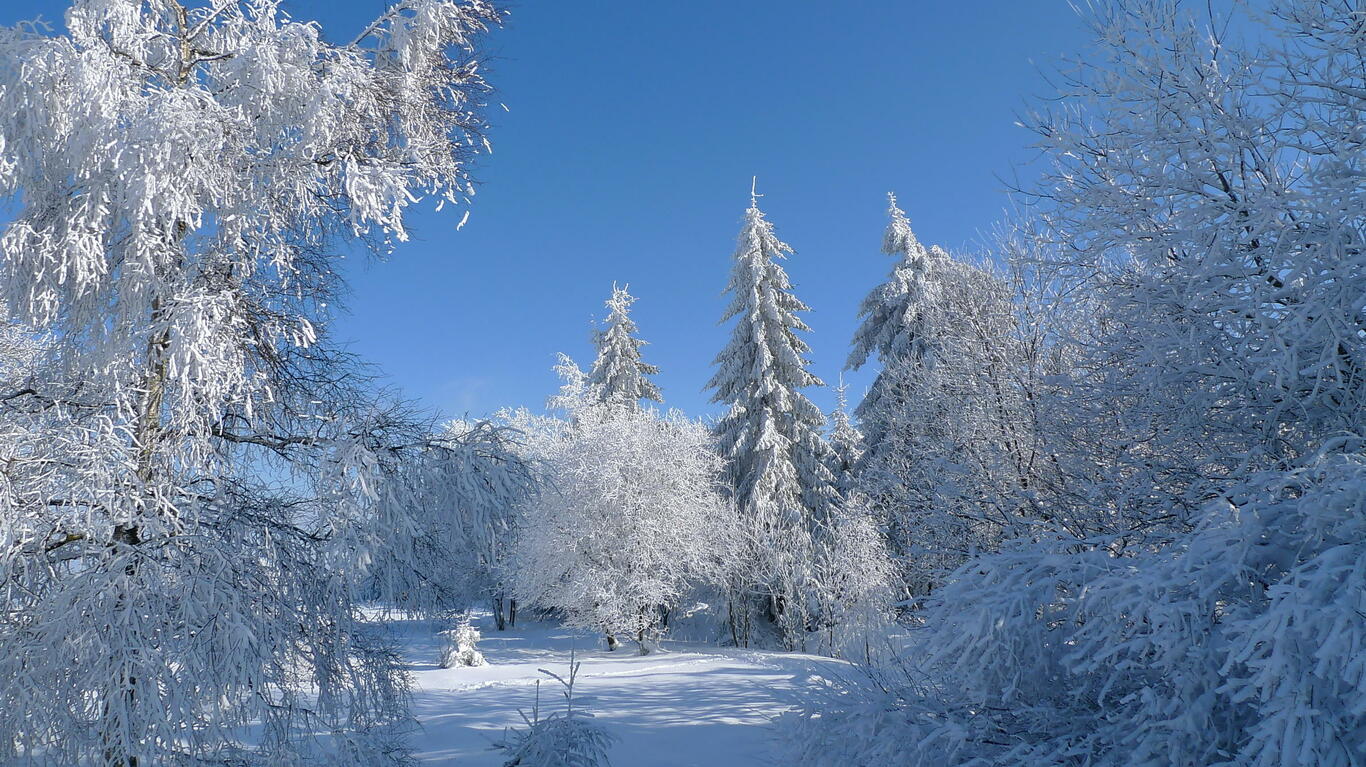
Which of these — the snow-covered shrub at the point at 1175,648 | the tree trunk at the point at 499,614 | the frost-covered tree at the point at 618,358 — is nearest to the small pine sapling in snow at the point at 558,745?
the snow-covered shrub at the point at 1175,648

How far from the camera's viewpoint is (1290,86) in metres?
4.36

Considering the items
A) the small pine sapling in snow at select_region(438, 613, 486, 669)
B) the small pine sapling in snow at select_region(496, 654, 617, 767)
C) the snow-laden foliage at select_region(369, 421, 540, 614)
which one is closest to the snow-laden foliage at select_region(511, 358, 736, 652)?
the small pine sapling in snow at select_region(438, 613, 486, 669)

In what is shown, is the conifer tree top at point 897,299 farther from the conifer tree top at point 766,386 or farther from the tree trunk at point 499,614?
the tree trunk at point 499,614

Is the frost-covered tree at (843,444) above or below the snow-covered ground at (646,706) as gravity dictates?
above

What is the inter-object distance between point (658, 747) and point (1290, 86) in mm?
7688

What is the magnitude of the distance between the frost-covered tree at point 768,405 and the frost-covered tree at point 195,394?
16773 mm

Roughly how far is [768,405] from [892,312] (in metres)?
4.81

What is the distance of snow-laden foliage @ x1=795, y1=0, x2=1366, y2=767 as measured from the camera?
2.81 meters

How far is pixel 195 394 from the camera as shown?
431 centimetres

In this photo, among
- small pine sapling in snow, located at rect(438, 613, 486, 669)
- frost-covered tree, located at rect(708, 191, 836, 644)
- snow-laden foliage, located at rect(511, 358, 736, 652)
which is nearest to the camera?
small pine sapling in snow, located at rect(438, 613, 486, 669)

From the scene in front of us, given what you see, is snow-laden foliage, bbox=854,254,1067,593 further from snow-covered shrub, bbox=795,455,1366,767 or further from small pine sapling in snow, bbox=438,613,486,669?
small pine sapling in snow, bbox=438,613,486,669

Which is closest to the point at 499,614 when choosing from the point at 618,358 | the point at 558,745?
the point at 618,358

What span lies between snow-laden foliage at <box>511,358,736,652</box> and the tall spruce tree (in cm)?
524

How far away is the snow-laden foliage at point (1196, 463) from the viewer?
2811mm
